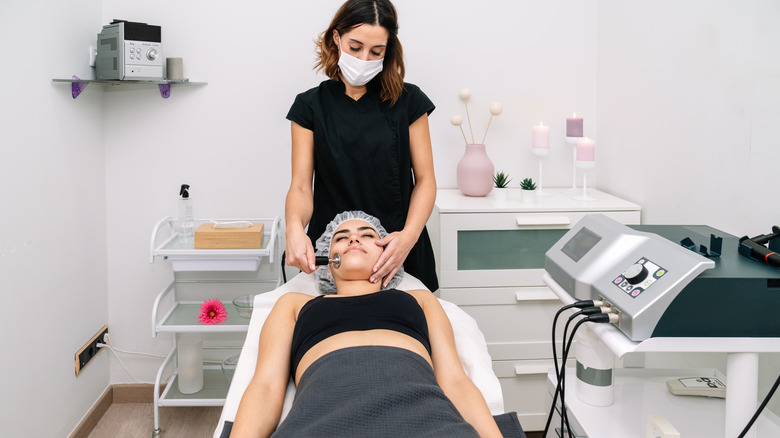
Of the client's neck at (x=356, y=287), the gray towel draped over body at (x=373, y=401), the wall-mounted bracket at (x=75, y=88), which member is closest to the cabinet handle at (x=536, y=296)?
the client's neck at (x=356, y=287)

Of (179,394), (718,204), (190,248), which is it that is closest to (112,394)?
(179,394)

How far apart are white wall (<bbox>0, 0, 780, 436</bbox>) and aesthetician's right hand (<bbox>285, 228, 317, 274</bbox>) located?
915 mm

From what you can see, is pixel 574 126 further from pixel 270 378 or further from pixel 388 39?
pixel 270 378

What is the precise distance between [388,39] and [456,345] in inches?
35.4

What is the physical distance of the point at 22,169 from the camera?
192 centimetres

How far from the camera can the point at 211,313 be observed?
233 centimetres

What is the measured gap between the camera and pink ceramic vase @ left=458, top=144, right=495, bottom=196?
95.6 inches

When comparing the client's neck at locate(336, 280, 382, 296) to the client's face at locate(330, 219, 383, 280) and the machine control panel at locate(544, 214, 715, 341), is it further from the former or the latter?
the machine control panel at locate(544, 214, 715, 341)

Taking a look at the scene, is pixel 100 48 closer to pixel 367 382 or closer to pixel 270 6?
pixel 270 6

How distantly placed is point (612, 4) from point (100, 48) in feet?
6.53

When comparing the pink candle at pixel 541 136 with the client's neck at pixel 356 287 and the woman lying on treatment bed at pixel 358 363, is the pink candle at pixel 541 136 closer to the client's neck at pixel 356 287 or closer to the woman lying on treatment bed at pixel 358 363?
the woman lying on treatment bed at pixel 358 363

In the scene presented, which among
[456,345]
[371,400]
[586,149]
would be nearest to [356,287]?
[456,345]

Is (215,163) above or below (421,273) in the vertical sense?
above

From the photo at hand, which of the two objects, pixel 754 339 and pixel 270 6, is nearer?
pixel 754 339
